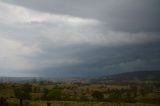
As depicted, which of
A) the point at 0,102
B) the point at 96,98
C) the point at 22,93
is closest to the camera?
the point at 0,102

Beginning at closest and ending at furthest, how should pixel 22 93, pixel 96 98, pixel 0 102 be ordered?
pixel 0 102
pixel 22 93
pixel 96 98

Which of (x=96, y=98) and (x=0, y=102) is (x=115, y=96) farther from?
(x=0, y=102)

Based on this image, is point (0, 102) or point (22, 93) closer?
point (0, 102)

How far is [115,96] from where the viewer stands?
509 feet

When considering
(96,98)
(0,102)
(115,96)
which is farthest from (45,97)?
(0,102)

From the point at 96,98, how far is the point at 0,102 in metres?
117

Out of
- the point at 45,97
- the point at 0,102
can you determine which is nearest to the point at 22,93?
the point at 45,97

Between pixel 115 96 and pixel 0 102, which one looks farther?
pixel 115 96

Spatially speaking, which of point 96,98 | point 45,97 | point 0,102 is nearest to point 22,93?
point 45,97

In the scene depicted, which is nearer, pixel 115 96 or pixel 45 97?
pixel 45 97

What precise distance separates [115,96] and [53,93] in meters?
32.7

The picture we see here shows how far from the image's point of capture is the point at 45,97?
5487 inches

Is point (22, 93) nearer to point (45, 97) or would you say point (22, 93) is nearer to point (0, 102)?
point (45, 97)

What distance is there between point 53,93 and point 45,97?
14.0ft
